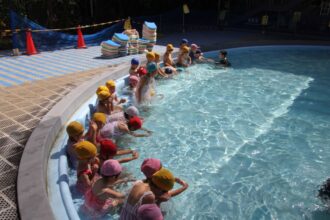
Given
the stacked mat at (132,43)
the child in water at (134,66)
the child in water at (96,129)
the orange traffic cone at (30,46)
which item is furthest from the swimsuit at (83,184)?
the orange traffic cone at (30,46)

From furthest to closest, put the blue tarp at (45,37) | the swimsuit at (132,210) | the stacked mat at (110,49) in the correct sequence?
the blue tarp at (45,37), the stacked mat at (110,49), the swimsuit at (132,210)

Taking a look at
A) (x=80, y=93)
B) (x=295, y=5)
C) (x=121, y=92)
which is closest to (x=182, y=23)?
(x=295, y=5)

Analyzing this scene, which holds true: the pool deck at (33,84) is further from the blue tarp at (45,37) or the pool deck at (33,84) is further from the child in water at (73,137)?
the blue tarp at (45,37)

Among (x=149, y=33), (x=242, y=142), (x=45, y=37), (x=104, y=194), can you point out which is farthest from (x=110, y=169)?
(x=45, y=37)

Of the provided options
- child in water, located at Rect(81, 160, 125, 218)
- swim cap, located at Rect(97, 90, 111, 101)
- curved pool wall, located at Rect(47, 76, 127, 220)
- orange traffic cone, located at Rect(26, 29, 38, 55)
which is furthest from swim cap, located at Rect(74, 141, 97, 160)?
orange traffic cone, located at Rect(26, 29, 38, 55)

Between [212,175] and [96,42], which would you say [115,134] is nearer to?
[212,175]

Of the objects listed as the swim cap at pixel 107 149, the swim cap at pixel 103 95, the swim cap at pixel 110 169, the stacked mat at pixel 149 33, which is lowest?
the swim cap at pixel 107 149

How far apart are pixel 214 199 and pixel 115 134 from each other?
2108 mm

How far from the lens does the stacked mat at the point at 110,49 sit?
1155 cm

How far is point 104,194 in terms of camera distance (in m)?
3.87

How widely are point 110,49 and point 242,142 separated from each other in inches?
271

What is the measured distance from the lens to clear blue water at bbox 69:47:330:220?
4.66 meters

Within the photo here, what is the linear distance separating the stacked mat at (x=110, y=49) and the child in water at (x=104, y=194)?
818 cm

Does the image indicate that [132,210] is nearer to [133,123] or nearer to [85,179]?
[85,179]
